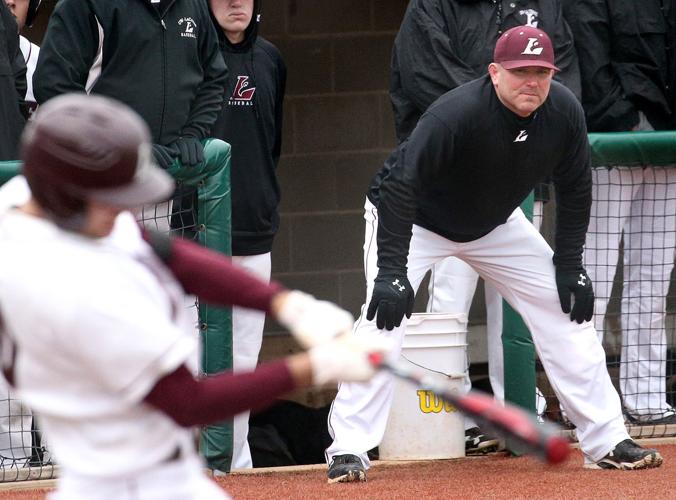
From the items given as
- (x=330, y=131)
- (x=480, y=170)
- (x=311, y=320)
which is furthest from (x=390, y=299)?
(x=330, y=131)

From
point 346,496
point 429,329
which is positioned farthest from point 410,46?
point 346,496

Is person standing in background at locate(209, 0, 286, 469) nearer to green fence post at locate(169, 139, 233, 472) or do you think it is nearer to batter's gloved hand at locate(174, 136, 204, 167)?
green fence post at locate(169, 139, 233, 472)

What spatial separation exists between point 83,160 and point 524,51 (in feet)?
8.23

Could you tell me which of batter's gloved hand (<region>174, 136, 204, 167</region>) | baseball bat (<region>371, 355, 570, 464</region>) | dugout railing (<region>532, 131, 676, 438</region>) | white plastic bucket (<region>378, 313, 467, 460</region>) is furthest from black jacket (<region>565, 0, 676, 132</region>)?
baseball bat (<region>371, 355, 570, 464</region>)

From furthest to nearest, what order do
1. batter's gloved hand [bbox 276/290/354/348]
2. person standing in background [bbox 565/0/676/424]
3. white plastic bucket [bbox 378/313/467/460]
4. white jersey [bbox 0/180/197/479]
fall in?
person standing in background [bbox 565/0/676/424] → white plastic bucket [bbox 378/313/467/460] → batter's gloved hand [bbox 276/290/354/348] → white jersey [bbox 0/180/197/479]

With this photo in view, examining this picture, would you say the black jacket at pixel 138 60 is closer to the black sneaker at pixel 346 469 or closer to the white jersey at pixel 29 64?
the white jersey at pixel 29 64

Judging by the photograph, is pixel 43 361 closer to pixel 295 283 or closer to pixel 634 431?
pixel 634 431

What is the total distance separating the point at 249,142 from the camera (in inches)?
200

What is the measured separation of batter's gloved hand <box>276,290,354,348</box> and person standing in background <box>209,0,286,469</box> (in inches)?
108

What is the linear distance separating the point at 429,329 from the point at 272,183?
91 centimetres

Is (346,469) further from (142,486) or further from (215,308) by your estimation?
(142,486)

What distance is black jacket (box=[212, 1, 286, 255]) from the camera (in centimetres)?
504

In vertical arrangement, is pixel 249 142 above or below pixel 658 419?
above

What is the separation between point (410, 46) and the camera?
5.02 metres
